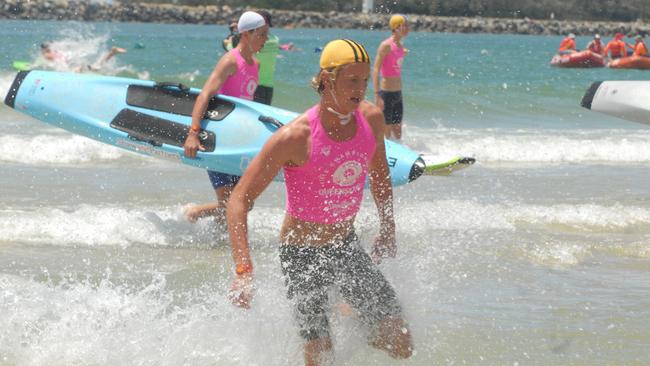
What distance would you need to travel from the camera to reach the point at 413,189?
10.1 meters

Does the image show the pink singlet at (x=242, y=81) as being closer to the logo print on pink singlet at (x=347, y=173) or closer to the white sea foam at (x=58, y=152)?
the logo print on pink singlet at (x=347, y=173)

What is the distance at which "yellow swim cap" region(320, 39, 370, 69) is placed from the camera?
4.09 metres

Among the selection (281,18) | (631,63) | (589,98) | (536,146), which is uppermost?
(589,98)

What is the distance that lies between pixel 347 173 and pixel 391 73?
682 cm

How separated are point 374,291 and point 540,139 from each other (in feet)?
36.0

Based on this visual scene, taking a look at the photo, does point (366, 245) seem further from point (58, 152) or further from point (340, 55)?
point (58, 152)

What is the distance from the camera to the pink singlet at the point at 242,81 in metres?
7.09

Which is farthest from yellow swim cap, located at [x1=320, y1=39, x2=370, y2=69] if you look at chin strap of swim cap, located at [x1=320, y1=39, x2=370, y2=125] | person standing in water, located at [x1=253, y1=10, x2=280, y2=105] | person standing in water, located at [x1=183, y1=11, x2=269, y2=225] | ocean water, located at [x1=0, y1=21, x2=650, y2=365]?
person standing in water, located at [x1=253, y1=10, x2=280, y2=105]

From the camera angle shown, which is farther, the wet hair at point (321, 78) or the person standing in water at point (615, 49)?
the person standing in water at point (615, 49)

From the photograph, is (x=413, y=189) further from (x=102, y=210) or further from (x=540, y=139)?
(x=540, y=139)

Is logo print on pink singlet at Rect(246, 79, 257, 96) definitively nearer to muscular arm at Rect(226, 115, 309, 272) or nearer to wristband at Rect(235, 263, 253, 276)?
muscular arm at Rect(226, 115, 309, 272)

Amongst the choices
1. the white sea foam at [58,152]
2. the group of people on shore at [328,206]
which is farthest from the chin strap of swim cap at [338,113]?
the white sea foam at [58,152]

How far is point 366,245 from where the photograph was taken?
24.1 ft

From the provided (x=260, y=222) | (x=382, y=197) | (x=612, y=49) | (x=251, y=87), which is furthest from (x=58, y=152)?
(x=612, y=49)
